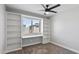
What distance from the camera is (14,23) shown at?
294 centimetres

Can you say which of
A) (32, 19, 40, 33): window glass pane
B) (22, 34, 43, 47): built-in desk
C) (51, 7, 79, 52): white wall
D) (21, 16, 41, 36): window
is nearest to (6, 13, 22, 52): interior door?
(22, 34, 43, 47): built-in desk

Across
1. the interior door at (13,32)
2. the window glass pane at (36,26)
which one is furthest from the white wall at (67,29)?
the interior door at (13,32)

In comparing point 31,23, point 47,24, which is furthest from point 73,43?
point 31,23

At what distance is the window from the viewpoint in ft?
12.4

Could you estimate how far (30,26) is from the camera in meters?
4.09

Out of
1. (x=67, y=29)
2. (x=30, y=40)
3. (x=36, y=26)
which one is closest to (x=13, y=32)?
(x=30, y=40)

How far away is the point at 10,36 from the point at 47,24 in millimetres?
2799

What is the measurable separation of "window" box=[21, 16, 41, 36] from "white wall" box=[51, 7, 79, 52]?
1299 millimetres

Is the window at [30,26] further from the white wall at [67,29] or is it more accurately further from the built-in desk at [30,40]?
the white wall at [67,29]

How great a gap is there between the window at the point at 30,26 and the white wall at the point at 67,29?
4.26ft

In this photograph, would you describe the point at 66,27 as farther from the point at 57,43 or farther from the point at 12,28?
the point at 12,28

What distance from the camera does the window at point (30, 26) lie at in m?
3.78

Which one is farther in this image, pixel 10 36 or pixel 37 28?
pixel 37 28

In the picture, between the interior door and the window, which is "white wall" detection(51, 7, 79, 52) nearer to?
the window
